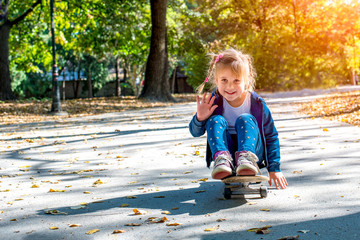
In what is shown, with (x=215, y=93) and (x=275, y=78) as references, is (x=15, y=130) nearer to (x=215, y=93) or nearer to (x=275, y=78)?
(x=215, y=93)

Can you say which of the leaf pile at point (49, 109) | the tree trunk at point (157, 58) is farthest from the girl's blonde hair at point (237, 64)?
the tree trunk at point (157, 58)

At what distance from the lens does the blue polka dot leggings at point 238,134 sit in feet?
13.3

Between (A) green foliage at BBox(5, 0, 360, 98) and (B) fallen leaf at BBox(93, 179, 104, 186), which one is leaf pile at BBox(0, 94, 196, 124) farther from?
(B) fallen leaf at BBox(93, 179, 104, 186)

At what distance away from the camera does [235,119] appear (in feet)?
14.4

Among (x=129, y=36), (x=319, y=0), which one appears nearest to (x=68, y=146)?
(x=129, y=36)

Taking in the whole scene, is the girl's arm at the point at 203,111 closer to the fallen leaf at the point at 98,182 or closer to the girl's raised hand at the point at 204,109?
the girl's raised hand at the point at 204,109

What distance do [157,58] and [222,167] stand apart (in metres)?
20.0

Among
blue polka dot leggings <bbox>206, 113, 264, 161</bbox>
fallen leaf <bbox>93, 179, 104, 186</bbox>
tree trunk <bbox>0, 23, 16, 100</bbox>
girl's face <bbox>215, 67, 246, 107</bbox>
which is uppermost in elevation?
tree trunk <bbox>0, 23, 16, 100</bbox>

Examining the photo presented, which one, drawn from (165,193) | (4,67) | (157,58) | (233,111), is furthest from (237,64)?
(4,67)

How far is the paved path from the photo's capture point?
3.49m

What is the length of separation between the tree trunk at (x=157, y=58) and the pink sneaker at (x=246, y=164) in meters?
19.8

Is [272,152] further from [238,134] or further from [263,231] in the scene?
[263,231]

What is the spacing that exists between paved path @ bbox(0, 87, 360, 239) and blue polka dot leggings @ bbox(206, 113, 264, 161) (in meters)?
0.50

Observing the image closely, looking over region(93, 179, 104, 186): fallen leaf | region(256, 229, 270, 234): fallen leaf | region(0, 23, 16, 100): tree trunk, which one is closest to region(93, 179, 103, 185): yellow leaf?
region(93, 179, 104, 186): fallen leaf
